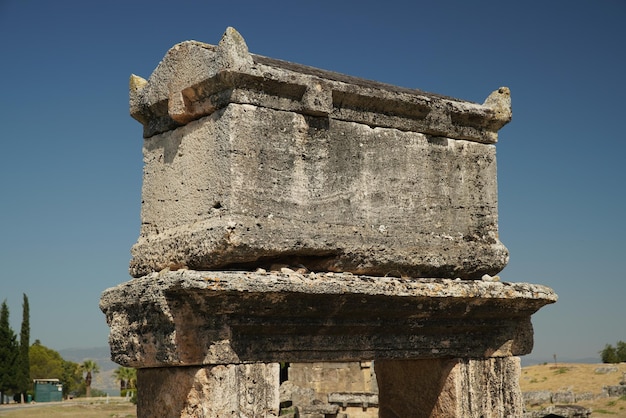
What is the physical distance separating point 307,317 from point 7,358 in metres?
40.7

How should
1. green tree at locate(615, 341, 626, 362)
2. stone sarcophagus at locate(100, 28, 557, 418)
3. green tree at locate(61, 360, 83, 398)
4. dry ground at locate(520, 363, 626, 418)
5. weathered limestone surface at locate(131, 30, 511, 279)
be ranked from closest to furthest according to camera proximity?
stone sarcophagus at locate(100, 28, 557, 418), weathered limestone surface at locate(131, 30, 511, 279), dry ground at locate(520, 363, 626, 418), green tree at locate(615, 341, 626, 362), green tree at locate(61, 360, 83, 398)

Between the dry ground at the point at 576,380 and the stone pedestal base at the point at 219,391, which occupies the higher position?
the stone pedestal base at the point at 219,391

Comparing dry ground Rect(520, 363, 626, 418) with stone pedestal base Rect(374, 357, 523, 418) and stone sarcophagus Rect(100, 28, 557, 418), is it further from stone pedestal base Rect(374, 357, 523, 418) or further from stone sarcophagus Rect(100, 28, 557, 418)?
stone sarcophagus Rect(100, 28, 557, 418)

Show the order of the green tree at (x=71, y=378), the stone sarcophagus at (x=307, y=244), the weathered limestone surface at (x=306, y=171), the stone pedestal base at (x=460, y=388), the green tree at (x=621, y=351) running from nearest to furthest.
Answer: the stone sarcophagus at (x=307, y=244) → the weathered limestone surface at (x=306, y=171) → the stone pedestal base at (x=460, y=388) → the green tree at (x=621, y=351) → the green tree at (x=71, y=378)

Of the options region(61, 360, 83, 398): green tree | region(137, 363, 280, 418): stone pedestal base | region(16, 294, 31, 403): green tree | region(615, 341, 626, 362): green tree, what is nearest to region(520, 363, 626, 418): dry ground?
region(615, 341, 626, 362): green tree

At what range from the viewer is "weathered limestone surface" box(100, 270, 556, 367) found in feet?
14.6

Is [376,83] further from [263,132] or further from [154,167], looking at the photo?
[154,167]

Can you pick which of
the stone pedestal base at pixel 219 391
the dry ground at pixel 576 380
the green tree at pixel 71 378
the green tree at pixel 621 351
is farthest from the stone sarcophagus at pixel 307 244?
the green tree at pixel 71 378

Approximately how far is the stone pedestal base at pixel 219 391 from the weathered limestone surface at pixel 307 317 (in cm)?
8

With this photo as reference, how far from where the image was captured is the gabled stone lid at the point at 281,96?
4.72m

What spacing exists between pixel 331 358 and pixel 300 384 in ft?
59.6

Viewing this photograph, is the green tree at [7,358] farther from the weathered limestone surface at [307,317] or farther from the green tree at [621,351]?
the weathered limestone surface at [307,317]

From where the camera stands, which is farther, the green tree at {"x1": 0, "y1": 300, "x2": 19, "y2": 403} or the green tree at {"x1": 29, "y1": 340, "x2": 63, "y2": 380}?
the green tree at {"x1": 29, "y1": 340, "x2": 63, "y2": 380}

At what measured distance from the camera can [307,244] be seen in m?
4.86
